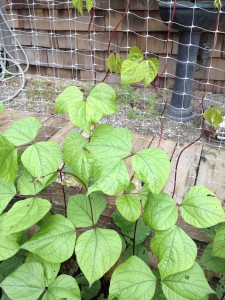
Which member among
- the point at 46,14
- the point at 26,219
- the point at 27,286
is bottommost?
the point at 27,286

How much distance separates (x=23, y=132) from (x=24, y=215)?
272 mm

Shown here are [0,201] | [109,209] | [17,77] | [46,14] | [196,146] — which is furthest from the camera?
[17,77]

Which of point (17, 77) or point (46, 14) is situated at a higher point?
point (46, 14)

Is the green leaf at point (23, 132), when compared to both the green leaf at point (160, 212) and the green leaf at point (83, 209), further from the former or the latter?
the green leaf at point (160, 212)

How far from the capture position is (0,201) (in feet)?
3.40

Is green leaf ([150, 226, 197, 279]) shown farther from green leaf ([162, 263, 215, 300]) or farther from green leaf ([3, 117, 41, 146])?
green leaf ([3, 117, 41, 146])

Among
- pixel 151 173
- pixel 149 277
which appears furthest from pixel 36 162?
pixel 149 277

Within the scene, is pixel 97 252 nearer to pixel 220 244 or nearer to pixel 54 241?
pixel 54 241

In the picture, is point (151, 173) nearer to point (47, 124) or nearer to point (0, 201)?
point (0, 201)

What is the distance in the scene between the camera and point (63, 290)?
964mm

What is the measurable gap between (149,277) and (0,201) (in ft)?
1.81

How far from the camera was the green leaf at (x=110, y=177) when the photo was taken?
2.60ft

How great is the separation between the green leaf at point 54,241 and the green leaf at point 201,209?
1.19 feet

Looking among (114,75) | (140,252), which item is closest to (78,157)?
(140,252)
